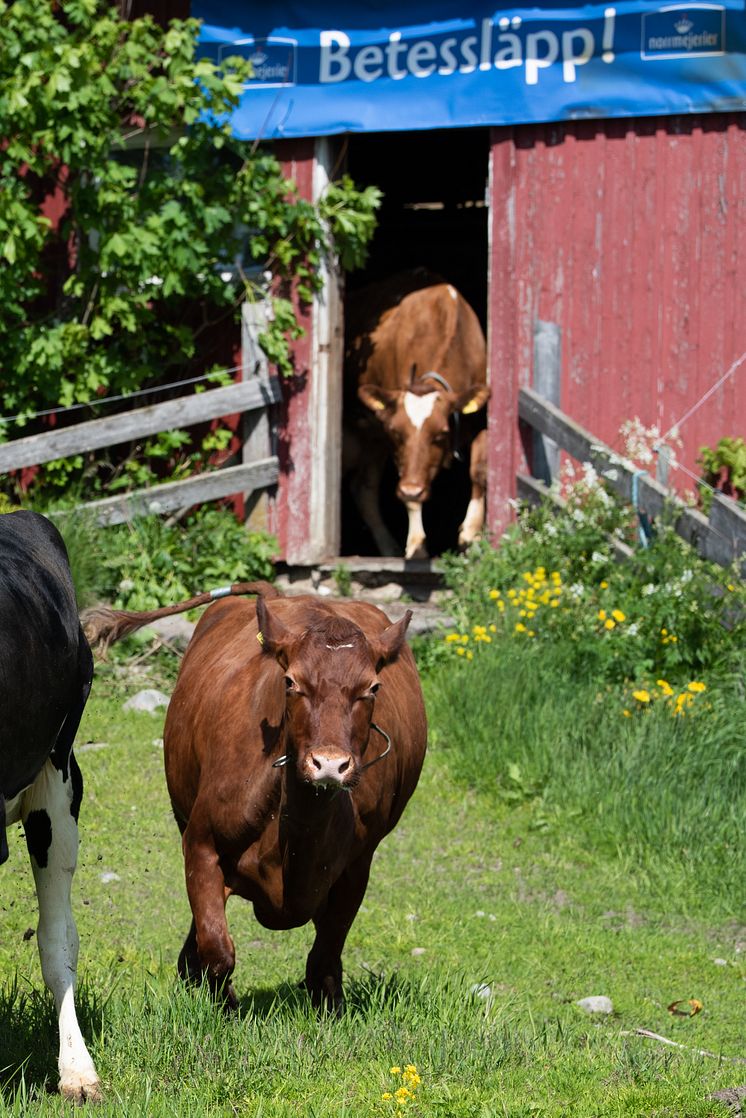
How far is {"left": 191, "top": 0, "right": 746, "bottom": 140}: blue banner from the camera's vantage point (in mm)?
11445

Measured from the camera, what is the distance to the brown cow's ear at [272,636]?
529 centimetres

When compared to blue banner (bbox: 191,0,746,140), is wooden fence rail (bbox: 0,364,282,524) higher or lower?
lower

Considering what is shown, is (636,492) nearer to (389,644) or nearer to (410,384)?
(410,384)

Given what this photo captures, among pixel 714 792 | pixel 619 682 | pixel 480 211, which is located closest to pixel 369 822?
pixel 714 792

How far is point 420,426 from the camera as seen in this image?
40.9 feet

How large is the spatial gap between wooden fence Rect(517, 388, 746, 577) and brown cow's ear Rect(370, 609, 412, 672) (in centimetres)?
485

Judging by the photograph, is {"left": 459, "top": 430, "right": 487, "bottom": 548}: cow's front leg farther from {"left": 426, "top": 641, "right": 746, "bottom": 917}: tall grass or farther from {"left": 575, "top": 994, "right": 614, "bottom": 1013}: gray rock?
{"left": 575, "top": 994, "right": 614, "bottom": 1013}: gray rock

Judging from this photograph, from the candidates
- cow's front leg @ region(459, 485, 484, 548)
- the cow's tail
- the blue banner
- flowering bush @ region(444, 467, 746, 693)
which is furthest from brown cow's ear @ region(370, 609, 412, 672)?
the blue banner

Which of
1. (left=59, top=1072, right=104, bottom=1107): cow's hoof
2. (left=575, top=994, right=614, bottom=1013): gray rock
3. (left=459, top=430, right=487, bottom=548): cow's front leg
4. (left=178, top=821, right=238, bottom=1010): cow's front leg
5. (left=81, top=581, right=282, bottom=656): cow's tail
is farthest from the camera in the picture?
(left=459, top=430, right=487, bottom=548): cow's front leg

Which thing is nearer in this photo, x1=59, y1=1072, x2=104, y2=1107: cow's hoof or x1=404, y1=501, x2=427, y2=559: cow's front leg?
x1=59, y1=1072, x2=104, y2=1107: cow's hoof

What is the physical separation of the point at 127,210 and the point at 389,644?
295 inches


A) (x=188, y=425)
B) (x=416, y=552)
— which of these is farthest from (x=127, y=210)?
(x=416, y=552)

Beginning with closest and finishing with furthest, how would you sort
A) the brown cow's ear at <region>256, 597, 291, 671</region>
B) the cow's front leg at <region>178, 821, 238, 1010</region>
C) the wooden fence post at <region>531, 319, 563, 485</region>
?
1. the brown cow's ear at <region>256, 597, 291, 671</region>
2. the cow's front leg at <region>178, 821, 238, 1010</region>
3. the wooden fence post at <region>531, 319, 563, 485</region>

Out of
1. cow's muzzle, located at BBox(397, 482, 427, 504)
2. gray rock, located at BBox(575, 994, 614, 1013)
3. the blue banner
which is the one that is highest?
the blue banner
